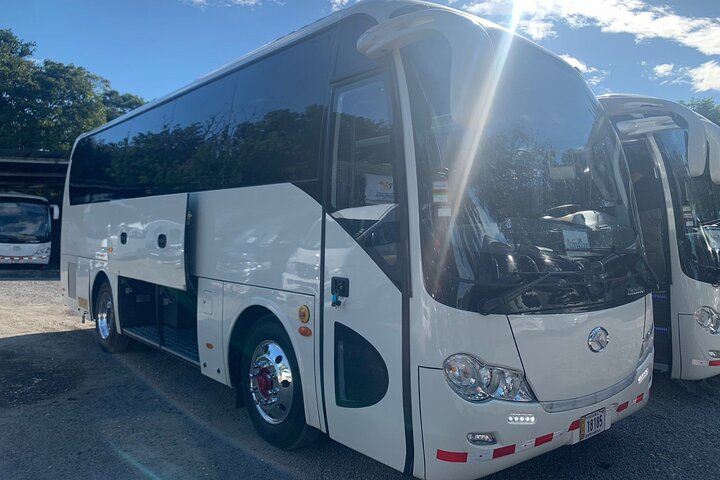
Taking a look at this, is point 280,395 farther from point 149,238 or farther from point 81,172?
point 81,172

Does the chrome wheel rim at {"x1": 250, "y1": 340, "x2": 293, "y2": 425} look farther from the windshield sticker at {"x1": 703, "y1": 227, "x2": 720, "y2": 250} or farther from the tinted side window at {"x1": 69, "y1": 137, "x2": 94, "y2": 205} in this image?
the tinted side window at {"x1": 69, "y1": 137, "x2": 94, "y2": 205}

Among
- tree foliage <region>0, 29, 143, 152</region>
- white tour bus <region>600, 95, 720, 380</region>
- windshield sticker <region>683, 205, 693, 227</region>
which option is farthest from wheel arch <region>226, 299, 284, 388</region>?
tree foliage <region>0, 29, 143, 152</region>

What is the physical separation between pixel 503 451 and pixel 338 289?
1474 mm

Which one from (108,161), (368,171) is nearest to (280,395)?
(368,171)

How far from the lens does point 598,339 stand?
3619 millimetres

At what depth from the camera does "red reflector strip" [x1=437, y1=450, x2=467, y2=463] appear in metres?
3.14

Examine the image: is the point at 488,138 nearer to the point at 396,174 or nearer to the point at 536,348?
the point at 396,174

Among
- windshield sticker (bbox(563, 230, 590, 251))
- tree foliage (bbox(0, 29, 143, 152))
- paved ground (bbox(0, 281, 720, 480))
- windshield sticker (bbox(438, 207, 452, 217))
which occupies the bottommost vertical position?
paved ground (bbox(0, 281, 720, 480))

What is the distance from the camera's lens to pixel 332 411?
387 centimetres

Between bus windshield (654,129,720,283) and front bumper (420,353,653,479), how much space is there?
3.38 metres

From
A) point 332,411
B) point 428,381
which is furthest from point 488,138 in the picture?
point 332,411

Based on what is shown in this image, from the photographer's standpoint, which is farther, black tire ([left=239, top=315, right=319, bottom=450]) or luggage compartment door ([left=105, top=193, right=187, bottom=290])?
luggage compartment door ([left=105, top=193, right=187, bottom=290])

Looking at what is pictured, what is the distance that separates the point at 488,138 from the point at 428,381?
1591 millimetres

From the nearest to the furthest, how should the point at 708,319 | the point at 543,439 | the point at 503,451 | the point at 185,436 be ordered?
1. the point at 503,451
2. the point at 543,439
3. the point at 185,436
4. the point at 708,319
